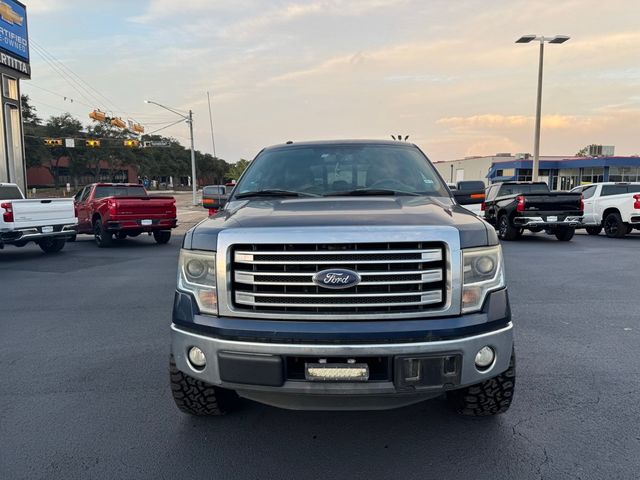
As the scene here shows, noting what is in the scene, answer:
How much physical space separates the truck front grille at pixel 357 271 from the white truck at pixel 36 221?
1055 centimetres

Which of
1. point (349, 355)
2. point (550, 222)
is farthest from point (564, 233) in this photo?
point (349, 355)

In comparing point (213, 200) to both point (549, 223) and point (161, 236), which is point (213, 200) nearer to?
point (161, 236)

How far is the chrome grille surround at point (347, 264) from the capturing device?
8.58 ft

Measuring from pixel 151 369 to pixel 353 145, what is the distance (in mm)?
2709

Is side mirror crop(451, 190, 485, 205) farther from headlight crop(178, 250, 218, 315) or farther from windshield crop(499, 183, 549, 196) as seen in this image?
windshield crop(499, 183, 549, 196)

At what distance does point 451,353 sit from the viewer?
8.39 ft

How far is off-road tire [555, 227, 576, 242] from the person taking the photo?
45.5 ft

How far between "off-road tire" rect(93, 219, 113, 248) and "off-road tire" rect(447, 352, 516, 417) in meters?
12.3

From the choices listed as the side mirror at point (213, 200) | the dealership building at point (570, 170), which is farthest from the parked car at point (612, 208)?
the dealership building at point (570, 170)

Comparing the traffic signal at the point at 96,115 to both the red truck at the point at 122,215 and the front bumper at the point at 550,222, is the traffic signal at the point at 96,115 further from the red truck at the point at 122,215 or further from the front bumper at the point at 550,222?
the front bumper at the point at 550,222

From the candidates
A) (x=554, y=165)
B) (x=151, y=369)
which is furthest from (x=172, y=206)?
(x=554, y=165)

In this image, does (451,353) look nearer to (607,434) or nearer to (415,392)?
(415,392)

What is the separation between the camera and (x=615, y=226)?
592 inches

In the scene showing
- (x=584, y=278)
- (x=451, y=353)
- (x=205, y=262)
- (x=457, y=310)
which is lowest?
(x=584, y=278)
